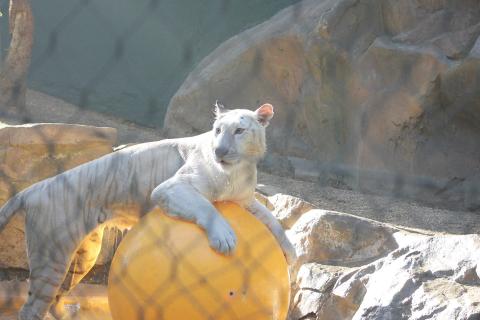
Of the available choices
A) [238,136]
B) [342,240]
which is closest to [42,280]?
[238,136]

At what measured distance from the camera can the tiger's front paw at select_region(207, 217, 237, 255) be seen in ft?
8.63

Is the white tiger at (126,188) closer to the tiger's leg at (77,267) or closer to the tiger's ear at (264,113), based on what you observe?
the tiger's ear at (264,113)

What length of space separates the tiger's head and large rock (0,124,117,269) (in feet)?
3.88

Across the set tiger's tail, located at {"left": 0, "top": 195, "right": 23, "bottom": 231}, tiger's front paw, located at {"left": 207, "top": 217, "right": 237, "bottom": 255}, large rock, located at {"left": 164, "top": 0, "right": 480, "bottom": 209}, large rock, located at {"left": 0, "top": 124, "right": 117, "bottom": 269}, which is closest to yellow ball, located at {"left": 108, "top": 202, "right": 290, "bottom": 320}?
tiger's front paw, located at {"left": 207, "top": 217, "right": 237, "bottom": 255}

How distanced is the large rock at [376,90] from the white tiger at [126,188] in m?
1.99

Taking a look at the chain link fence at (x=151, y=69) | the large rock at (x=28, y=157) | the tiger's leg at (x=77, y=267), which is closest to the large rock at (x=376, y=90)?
the chain link fence at (x=151, y=69)

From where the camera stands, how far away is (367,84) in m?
5.14

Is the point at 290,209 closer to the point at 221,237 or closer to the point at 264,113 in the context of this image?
the point at 264,113

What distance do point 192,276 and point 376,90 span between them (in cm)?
282

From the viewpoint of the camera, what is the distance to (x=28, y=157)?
401 centimetres

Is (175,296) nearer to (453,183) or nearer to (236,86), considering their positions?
(453,183)

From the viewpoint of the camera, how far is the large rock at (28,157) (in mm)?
3980

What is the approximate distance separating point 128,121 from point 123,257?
471cm

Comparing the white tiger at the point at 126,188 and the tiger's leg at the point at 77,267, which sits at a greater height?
the white tiger at the point at 126,188
